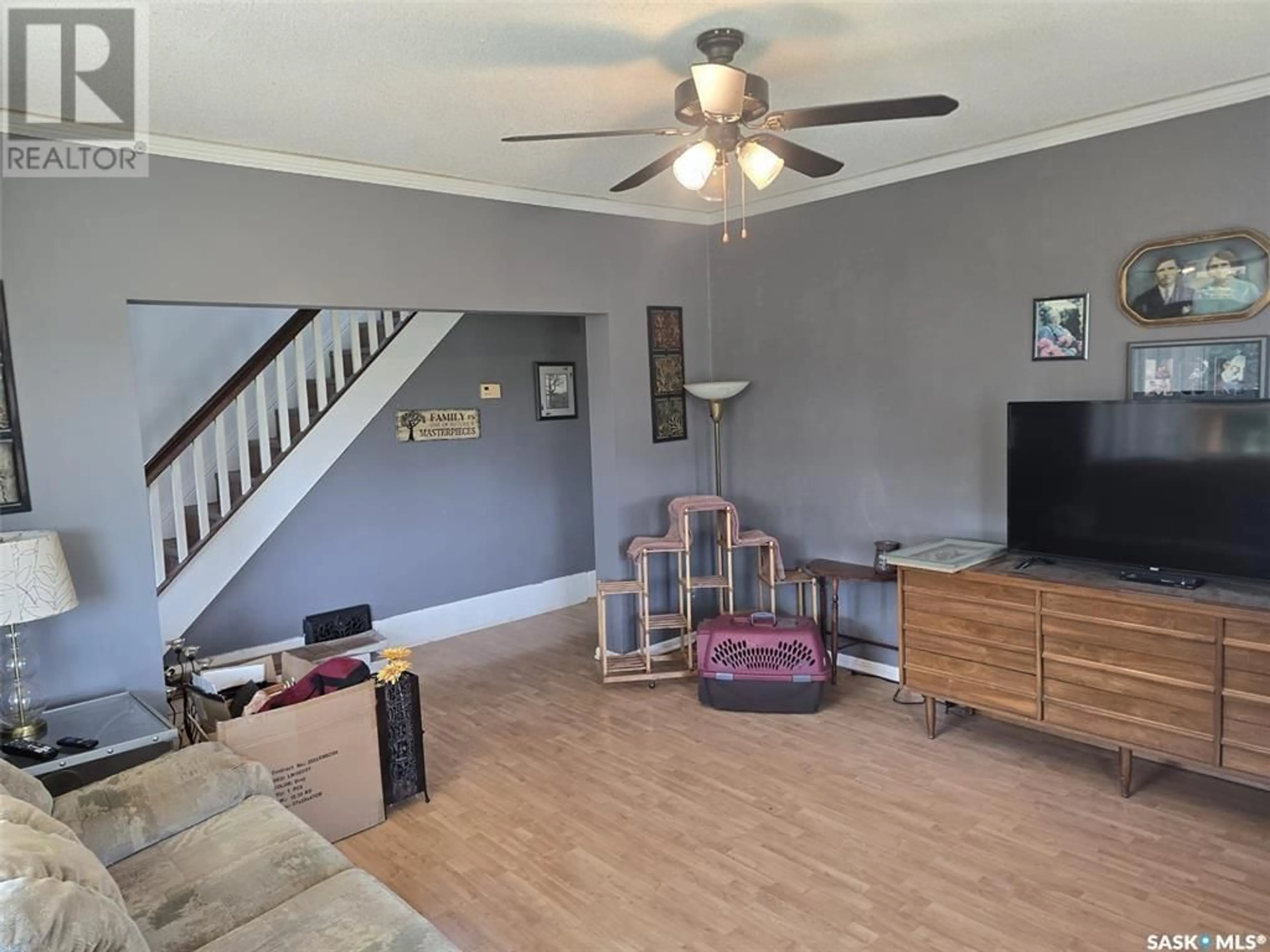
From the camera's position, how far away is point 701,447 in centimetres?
504

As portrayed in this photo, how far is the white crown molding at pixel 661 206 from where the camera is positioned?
3.05 meters

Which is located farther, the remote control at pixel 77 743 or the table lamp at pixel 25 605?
the remote control at pixel 77 743

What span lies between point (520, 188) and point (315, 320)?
165cm

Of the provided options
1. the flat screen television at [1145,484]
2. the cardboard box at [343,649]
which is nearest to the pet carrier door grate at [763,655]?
the flat screen television at [1145,484]

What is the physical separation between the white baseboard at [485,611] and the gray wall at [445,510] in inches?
2.1

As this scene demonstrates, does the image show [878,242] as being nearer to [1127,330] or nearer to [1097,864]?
[1127,330]

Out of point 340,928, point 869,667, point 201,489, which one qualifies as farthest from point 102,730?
point 869,667

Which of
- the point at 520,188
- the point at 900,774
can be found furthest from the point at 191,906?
the point at 520,188

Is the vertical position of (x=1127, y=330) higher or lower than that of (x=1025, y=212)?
lower

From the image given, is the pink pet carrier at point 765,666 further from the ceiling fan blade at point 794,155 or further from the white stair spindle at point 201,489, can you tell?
the white stair spindle at point 201,489

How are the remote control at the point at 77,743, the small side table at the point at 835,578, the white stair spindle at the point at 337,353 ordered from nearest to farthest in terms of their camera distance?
the remote control at the point at 77,743, the small side table at the point at 835,578, the white stair spindle at the point at 337,353

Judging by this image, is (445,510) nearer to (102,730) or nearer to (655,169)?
(102,730)

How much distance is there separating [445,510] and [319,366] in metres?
1.25

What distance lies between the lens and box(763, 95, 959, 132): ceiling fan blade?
82.0 inches
